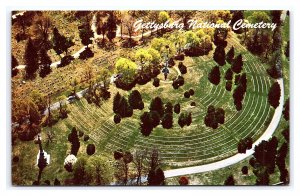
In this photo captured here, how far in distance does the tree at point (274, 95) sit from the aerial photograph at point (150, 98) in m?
0.02

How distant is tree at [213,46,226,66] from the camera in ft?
21.6

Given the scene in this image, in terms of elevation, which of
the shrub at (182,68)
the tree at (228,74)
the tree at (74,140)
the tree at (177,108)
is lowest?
the tree at (74,140)

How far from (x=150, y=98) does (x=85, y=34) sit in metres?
1.16

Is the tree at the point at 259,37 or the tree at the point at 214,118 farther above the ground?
the tree at the point at 259,37

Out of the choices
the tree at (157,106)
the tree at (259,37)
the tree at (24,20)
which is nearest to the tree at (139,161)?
the tree at (157,106)

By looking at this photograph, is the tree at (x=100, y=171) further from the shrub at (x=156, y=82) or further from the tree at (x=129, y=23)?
the tree at (x=129, y=23)

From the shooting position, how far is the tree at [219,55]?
659 cm

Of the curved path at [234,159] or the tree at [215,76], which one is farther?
the tree at [215,76]

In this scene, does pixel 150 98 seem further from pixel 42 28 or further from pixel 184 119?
pixel 42 28

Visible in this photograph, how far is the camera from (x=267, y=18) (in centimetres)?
648

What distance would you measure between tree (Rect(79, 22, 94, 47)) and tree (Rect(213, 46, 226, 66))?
1.59m
